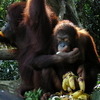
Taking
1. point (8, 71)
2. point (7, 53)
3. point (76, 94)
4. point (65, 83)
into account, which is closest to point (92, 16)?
point (8, 71)

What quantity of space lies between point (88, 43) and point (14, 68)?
325 cm

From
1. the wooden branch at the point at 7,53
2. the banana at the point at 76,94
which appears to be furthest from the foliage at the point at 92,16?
the banana at the point at 76,94

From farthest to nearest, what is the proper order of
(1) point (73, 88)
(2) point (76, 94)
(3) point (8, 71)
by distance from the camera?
(3) point (8, 71), (1) point (73, 88), (2) point (76, 94)

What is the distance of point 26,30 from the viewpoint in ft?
13.6

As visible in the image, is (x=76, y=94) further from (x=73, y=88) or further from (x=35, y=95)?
(x=35, y=95)

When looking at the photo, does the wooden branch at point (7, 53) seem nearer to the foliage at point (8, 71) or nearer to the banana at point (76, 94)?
the foliage at point (8, 71)

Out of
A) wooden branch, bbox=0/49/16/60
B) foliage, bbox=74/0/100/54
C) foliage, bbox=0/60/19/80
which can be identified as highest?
foliage, bbox=74/0/100/54

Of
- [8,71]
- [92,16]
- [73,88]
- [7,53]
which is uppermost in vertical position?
[92,16]

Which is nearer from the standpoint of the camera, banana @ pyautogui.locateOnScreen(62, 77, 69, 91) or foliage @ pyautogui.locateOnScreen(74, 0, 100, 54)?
banana @ pyautogui.locateOnScreen(62, 77, 69, 91)

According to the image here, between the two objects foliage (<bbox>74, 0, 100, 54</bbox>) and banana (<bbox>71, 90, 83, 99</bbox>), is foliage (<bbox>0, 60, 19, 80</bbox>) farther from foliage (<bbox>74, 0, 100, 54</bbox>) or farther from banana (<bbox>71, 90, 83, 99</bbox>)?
banana (<bbox>71, 90, 83, 99</bbox>)

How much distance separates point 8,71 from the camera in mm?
6469

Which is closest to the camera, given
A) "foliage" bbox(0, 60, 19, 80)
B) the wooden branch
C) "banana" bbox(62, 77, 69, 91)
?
"banana" bbox(62, 77, 69, 91)

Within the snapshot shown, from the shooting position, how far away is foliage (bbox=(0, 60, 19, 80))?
255 inches

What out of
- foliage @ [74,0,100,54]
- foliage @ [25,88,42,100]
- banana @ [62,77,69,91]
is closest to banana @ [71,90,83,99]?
banana @ [62,77,69,91]
